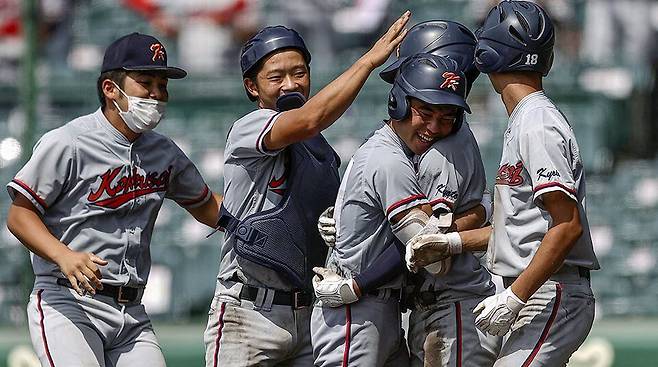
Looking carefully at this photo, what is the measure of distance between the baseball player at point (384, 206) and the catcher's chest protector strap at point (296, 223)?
231 millimetres

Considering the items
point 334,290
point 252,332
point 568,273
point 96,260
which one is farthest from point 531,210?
point 96,260

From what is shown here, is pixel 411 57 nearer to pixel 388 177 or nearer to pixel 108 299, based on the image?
pixel 388 177

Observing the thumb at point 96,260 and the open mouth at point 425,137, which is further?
the thumb at point 96,260

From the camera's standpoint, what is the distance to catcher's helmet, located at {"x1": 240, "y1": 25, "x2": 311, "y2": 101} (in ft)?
14.1

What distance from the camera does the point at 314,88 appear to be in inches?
341

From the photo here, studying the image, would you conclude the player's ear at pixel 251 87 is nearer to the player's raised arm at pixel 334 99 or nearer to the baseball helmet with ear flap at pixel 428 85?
the player's raised arm at pixel 334 99

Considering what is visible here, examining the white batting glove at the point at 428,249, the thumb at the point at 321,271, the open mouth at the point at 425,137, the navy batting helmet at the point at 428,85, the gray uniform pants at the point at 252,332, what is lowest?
the gray uniform pants at the point at 252,332

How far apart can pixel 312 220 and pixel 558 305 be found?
104 centimetres

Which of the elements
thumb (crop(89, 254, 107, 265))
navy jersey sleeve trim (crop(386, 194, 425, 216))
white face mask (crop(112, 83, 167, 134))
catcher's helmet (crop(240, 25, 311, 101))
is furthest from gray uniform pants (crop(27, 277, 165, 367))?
navy jersey sleeve trim (crop(386, 194, 425, 216))

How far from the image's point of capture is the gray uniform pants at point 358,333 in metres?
3.93

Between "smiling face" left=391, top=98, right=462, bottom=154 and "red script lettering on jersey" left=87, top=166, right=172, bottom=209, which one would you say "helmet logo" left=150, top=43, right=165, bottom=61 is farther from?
"smiling face" left=391, top=98, right=462, bottom=154

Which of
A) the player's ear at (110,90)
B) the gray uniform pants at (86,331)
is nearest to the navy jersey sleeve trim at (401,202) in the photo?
the gray uniform pants at (86,331)

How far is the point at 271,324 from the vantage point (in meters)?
4.23

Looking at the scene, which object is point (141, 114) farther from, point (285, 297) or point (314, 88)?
point (314, 88)
